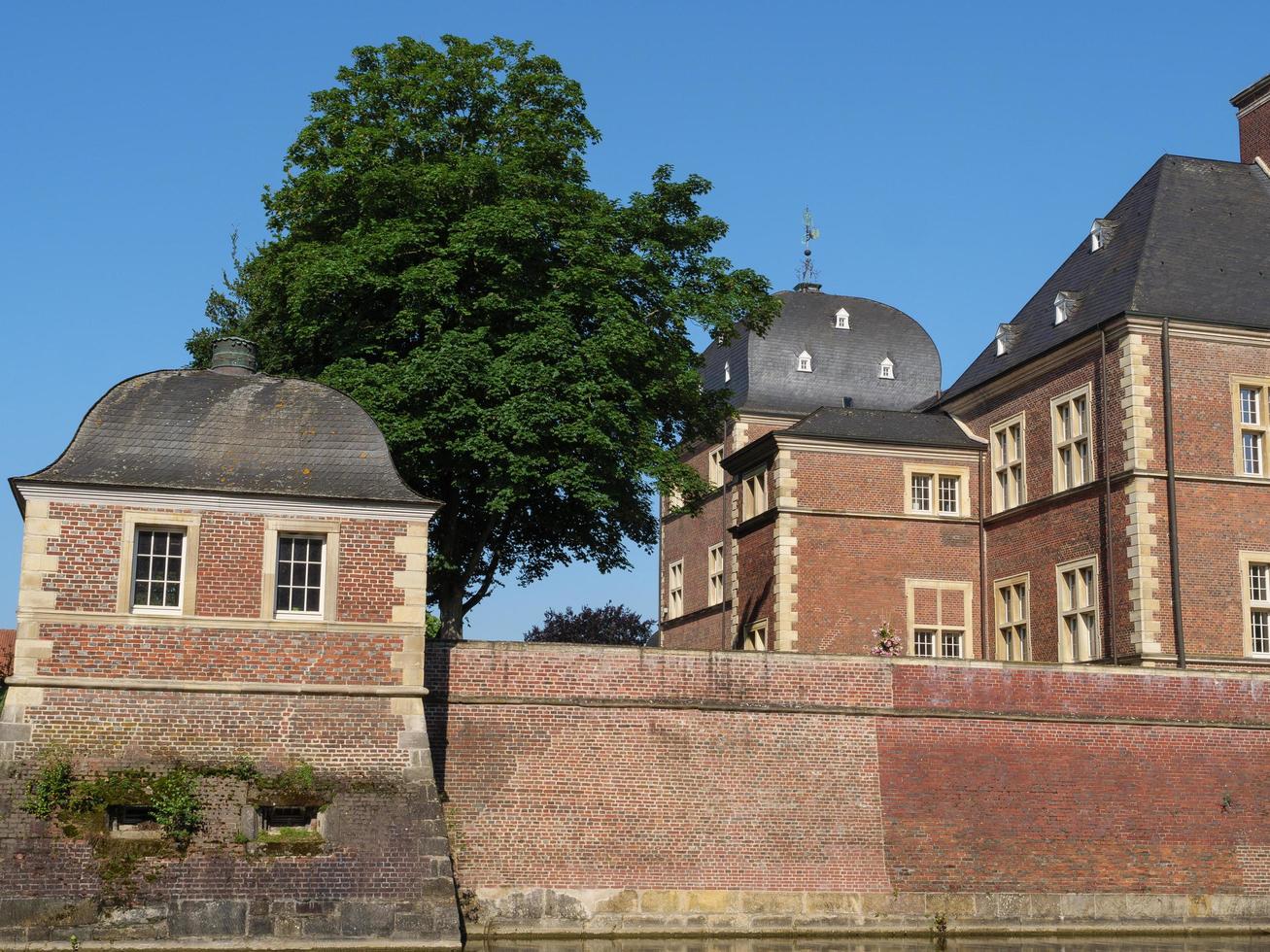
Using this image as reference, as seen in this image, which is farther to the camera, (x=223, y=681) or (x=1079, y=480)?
(x=1079, y=480)

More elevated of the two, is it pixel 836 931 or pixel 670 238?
pixel 670 238

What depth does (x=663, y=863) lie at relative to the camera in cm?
2302

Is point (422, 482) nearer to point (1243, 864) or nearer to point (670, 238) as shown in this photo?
point (670, 238)

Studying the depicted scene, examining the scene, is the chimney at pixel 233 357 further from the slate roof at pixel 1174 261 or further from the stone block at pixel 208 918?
the slate roof at pixel 1174 261

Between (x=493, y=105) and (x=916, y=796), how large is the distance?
1615cm

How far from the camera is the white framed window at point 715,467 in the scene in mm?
48625

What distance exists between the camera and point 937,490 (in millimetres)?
36062

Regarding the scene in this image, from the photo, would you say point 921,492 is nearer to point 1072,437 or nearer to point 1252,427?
point 1072,437

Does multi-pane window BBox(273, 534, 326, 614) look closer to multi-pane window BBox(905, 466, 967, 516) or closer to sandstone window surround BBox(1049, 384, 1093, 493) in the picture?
sandstone window surround BBox(1049, 384, 1093, 493)

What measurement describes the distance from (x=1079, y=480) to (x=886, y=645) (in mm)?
6719

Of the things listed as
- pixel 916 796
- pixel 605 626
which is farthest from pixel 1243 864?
pixel 605 626

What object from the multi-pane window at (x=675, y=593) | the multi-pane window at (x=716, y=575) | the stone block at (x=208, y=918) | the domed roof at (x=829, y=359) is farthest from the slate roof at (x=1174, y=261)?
the stone block at (x=208, y=918)

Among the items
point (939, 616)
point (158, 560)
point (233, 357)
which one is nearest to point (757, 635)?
point (939, 616)

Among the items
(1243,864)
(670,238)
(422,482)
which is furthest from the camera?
(670,238)
